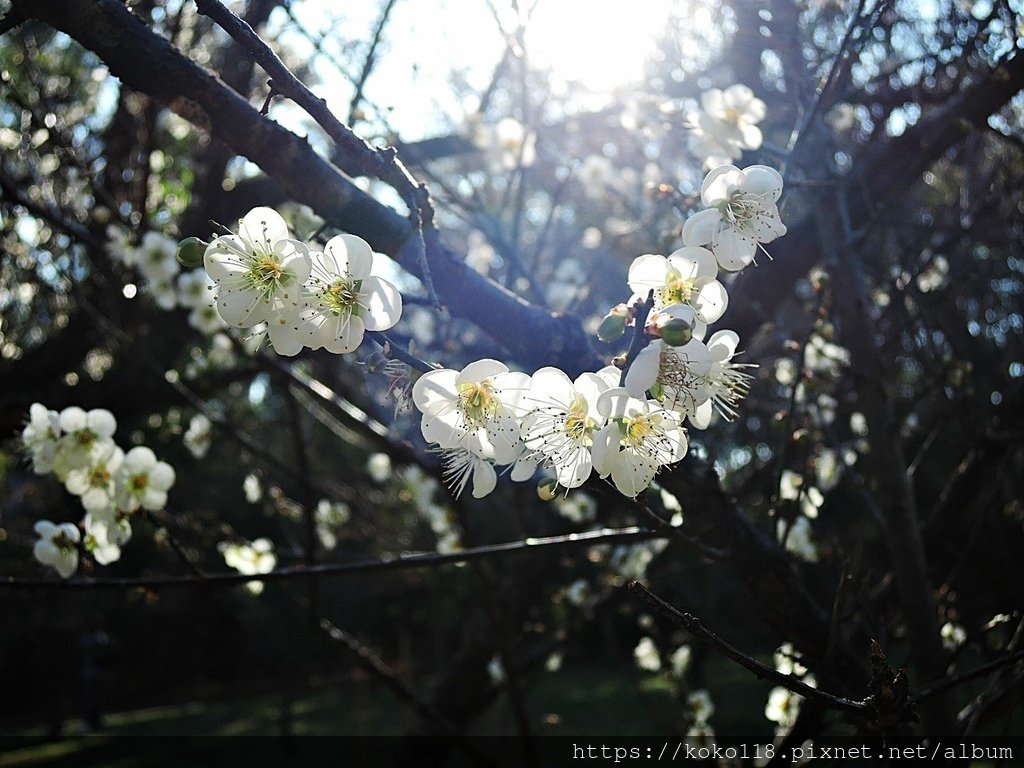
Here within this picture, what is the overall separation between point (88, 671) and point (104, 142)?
22.9ft

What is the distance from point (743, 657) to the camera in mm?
891

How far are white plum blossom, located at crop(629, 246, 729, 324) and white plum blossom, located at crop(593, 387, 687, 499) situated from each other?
141 millimetres

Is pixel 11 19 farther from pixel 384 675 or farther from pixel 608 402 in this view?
pixel 384 675

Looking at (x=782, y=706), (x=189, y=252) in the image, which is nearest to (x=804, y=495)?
(x=782, y=706)

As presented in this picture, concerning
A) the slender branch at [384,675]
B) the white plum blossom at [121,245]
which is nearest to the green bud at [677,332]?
the slender branch at [384,675]

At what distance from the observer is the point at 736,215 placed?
3.68 ft

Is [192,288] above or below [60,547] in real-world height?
above

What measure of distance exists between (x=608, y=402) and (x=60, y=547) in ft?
4.67

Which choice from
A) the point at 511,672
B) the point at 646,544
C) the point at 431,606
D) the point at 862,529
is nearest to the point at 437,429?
the point at 862,529

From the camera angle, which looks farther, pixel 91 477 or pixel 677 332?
pixel 91 477

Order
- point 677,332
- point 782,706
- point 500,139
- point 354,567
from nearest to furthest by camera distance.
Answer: point 677,332 < point 354,567 < point 782,706 < point 500,139

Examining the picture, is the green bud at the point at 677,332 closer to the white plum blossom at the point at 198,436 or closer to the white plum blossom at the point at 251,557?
the white plum blossom at the point at 251,557

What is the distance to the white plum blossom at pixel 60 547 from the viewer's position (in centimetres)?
174

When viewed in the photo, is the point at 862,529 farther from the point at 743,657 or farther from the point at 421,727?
the point at 421,727
